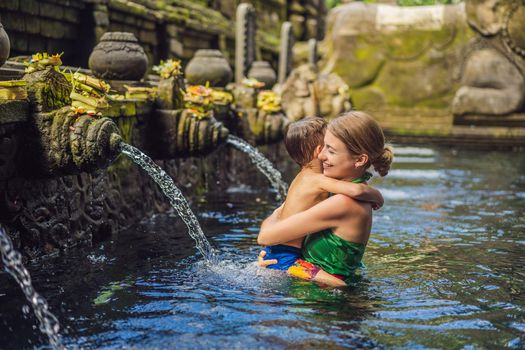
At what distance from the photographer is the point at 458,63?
1916cm

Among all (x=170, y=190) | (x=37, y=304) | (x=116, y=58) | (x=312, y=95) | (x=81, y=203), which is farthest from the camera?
(x=312, y=95)

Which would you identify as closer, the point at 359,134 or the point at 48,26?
the point at 359,134

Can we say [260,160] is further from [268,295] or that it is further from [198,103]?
[268,295]

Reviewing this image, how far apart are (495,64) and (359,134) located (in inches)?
519

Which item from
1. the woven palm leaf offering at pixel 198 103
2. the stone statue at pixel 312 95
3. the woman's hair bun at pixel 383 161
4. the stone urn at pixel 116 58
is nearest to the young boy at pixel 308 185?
the woman's hair bun at pixel 383 161

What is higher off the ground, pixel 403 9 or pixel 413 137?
pixel 403 9

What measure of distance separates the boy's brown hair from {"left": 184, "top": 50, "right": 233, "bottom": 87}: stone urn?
223 inches

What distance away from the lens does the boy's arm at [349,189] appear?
14.4 ft

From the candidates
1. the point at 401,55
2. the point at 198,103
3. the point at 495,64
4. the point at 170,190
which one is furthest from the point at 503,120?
the point at 170,190

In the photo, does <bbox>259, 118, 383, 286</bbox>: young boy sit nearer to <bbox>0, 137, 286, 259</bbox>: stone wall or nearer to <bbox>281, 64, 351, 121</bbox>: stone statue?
<bbox>0, 137, 286, 259</bbox>: stone wall

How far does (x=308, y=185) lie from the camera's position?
179 inches

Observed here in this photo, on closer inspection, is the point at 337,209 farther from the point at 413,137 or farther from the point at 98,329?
the point at 413,137

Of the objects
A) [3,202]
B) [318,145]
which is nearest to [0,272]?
[3,202]

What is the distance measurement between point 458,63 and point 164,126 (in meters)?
13.0
